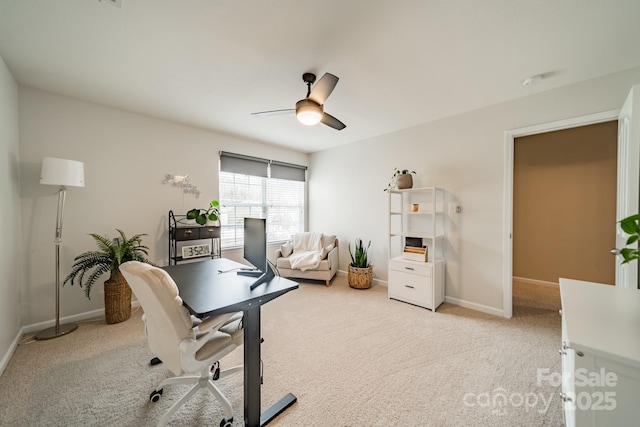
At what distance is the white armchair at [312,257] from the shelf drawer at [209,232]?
1.20 meters

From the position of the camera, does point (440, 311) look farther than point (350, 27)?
Yes

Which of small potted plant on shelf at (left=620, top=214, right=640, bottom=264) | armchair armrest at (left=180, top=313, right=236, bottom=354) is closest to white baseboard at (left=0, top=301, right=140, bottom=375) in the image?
armchair armrest at (left=180, top=313, right=236, bottom=354)

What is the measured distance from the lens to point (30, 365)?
1.89 m

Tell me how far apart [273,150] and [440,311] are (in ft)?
12.3

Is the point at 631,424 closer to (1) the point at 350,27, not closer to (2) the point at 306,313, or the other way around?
(1) the point at 350,27

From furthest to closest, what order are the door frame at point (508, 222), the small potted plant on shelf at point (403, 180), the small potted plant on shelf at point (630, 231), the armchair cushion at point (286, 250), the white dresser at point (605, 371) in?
the armchair cushion at point (286, 250), the small potted plant on shelf at point (403, 180), the door frame at point (508, 222), the small potted plant on shelf at point (630, 231), the white dresser at point (605, 371)

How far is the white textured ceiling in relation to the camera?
4.88ft

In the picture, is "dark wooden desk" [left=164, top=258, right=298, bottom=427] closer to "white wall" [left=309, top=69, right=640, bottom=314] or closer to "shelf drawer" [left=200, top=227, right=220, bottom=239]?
"shelf drawer" [left=200, top=227, right=220, bottom=239]

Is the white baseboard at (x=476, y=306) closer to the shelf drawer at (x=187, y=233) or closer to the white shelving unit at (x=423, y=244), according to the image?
the white shelving unit at (x=423, y=244)

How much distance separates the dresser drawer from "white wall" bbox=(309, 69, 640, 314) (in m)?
0.50

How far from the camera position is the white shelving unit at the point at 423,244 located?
297 centimetres

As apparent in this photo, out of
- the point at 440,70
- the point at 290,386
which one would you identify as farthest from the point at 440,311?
the point at 440,70

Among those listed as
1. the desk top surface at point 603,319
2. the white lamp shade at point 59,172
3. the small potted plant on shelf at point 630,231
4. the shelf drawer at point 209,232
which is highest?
the white lamp shade at point 59,172

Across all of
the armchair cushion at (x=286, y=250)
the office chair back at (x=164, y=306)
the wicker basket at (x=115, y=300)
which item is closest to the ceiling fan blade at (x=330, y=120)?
the office chair back at (x=164, y=306)
